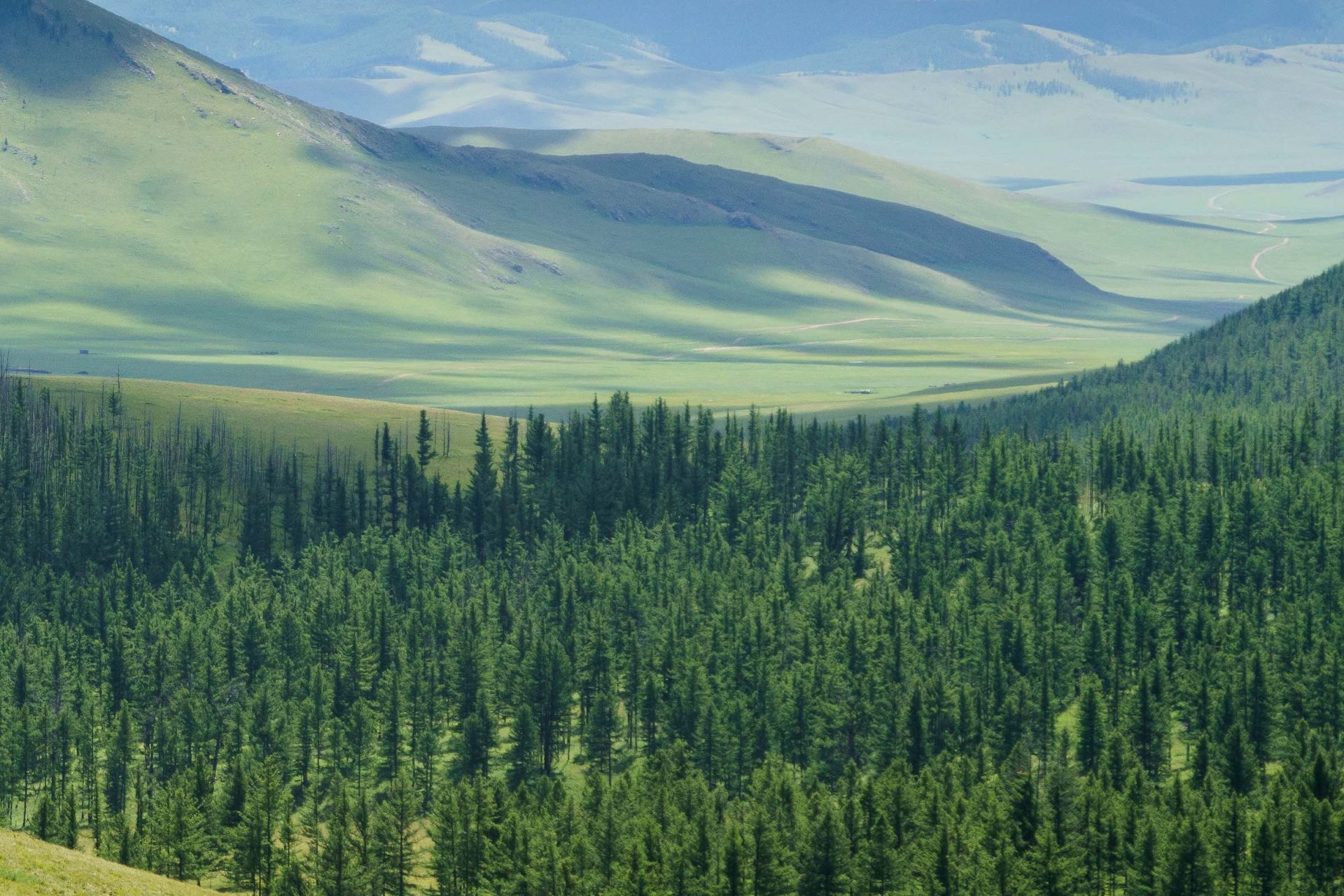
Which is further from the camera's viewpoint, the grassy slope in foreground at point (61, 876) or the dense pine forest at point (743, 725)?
the dense pine forest at point (743, 725)

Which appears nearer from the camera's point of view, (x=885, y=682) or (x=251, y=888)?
(x=251, y=888)

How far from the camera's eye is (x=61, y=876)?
7219cm

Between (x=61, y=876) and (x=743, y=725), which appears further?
(x=743, y=725)

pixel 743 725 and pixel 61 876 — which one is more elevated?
pixel 61 876

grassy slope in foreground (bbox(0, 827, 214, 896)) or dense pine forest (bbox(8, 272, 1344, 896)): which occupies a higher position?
grassy slope in foreground (bbox(0, 827, 214, 896))

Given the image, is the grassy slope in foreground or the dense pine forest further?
the dense pine forest

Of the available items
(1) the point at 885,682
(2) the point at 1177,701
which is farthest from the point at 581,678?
(2) the point at 1177,701

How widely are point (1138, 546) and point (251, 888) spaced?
325 ft

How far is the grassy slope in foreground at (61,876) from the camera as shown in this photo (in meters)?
68.8

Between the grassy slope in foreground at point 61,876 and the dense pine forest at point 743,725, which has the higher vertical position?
the grassy slope in foreground at point 61,876

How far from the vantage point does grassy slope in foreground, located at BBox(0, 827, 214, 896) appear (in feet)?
226

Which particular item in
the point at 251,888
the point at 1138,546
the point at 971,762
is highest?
the point at 1138,546

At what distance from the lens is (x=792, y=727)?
154 metres

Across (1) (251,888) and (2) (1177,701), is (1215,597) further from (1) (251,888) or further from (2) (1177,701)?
(1) (251,888)
